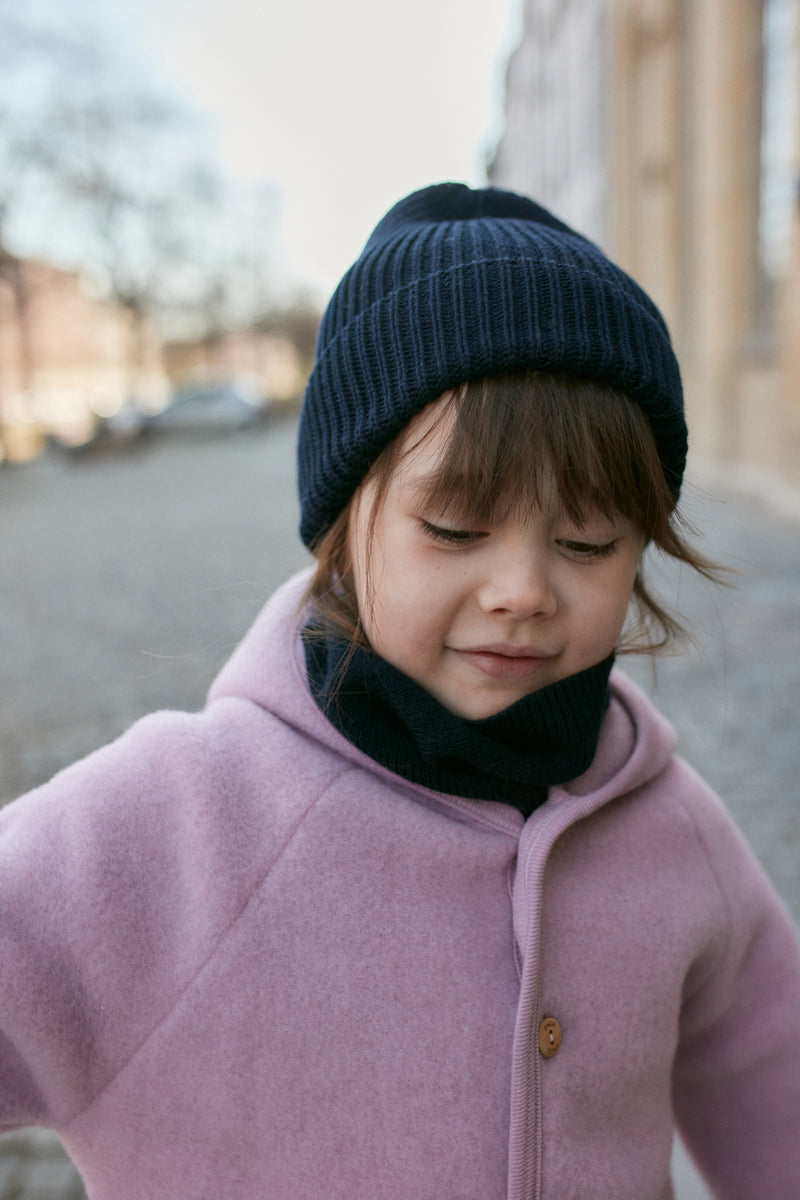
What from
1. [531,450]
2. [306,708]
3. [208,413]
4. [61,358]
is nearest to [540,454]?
[531,450]

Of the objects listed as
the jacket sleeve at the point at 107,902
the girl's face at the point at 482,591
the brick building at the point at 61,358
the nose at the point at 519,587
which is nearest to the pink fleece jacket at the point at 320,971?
the jacket sleeve at the point at 107,902

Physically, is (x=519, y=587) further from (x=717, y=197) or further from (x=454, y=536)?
(x=717, y=197)

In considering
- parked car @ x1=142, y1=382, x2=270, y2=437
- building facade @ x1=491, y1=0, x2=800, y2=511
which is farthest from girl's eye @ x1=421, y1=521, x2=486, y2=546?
parked car @ x1=142, y1=382, x2=270, y2=437

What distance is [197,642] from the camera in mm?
5508

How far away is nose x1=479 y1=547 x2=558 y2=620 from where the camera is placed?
3.54 ft

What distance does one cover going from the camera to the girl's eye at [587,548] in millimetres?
1146

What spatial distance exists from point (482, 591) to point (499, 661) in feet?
0.34

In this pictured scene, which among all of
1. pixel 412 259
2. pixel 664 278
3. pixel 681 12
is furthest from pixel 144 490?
pixel 412 259

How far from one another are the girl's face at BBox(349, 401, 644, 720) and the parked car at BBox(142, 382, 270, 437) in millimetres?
23543

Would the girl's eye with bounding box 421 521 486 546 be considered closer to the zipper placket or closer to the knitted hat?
the knitted hat

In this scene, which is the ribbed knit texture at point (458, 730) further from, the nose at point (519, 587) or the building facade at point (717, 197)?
the building facade at point (717, 197)

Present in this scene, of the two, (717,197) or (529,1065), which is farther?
(717,197)

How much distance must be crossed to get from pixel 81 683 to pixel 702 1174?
4131mm

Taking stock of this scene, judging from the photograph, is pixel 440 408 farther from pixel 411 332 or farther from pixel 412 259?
pixel 412 259
